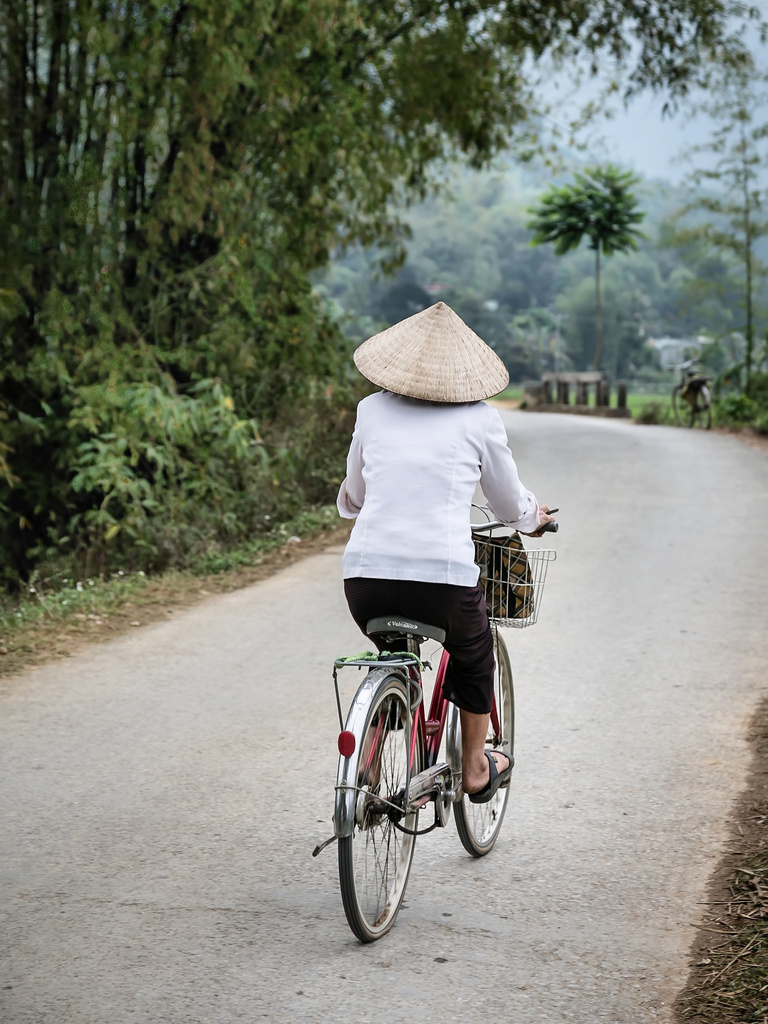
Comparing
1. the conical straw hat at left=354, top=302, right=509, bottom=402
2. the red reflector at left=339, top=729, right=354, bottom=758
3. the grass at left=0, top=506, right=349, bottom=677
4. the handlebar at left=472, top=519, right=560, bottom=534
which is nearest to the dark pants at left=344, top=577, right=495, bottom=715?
the handlebar at left=472, top=519, right=560, bottom=534

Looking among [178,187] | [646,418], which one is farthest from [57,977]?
[646,418]

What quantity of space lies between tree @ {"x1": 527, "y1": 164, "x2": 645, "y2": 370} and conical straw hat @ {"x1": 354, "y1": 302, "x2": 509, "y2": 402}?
26966mm

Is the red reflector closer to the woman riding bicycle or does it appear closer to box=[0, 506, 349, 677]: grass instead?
the woman riding bicycle

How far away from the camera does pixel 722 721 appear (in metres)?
5.87

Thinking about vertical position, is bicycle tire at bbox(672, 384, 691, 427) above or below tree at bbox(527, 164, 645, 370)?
below

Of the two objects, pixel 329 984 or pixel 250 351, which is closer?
pixel 329 984

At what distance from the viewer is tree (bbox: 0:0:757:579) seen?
9.90m

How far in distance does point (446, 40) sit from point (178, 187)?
4037 mm

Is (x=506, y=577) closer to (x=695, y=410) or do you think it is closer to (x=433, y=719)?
(x=433, y=719)

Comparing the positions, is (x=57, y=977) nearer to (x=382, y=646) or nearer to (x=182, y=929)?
(x=182, y=929)

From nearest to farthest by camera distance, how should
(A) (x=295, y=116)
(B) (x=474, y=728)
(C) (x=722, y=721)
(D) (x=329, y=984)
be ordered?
(D) (x=329, y=984)
(B) (x=474, y=728)
(C) (x=722, y=721)
(A) (x=295, y=116)

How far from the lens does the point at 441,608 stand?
357cm

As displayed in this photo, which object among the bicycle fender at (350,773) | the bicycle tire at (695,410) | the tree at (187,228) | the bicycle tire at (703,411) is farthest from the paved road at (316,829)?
the bicycle tire at (695,410)

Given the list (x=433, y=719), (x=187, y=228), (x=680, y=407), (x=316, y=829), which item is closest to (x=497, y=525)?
(x=433, y=719)
